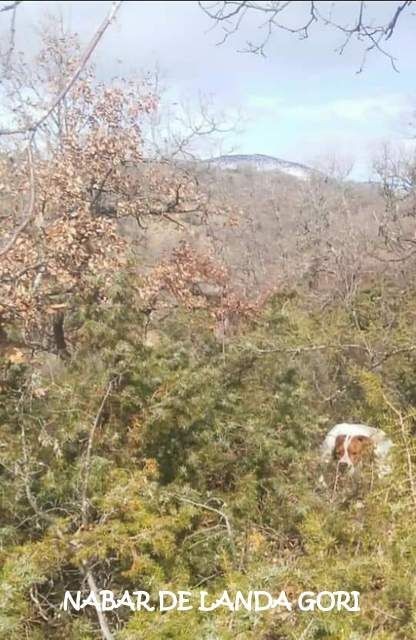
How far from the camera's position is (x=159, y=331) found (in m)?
5.59

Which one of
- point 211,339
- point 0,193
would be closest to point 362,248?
point 0,193

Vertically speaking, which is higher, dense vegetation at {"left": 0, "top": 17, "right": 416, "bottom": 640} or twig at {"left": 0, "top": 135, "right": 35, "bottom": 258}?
twig at {"left": 0, "top": 135, "right": 35, "bottom": 258}

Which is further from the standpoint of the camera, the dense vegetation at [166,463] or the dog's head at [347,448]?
the dog's head at [347,448]

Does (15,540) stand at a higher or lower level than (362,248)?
lower

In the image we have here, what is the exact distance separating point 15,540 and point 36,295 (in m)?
2.41

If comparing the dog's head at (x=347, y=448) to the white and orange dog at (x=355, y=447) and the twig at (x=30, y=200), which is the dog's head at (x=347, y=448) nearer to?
the white and orange dog at (x=355, y=447)

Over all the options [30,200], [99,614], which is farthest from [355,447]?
[30,200]

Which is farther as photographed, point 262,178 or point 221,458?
point 262,178

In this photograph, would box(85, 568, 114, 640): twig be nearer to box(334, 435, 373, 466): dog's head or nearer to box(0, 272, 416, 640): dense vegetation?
box(0, 272, 416, 640): dense vegetation

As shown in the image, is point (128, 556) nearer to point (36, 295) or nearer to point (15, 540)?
point (15, 540)

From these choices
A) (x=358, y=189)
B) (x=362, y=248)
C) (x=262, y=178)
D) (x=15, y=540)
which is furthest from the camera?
(x=262, y=178)

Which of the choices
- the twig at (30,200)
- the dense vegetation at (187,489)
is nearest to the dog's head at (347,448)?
the dense vegetation at (187,489)

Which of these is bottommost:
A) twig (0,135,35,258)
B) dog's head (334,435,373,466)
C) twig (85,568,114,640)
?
twig (85,568,114,640)

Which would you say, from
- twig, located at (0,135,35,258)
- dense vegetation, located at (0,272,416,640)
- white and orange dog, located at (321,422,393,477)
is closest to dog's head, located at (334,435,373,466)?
white and orange dog, located at (321,422,393,477)
